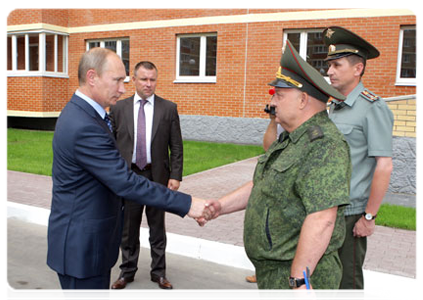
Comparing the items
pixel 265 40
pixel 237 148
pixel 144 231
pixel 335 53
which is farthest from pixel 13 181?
pixel 265 40

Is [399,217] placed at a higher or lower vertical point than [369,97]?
lower

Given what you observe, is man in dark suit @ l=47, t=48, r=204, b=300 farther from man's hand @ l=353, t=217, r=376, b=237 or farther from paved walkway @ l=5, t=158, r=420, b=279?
paved walkway @ l=5, t=158, r=420, b=279

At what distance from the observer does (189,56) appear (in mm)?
14977

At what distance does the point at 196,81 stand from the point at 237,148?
325 centimetres

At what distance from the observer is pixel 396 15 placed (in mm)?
11766

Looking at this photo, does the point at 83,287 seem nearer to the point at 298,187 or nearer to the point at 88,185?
the point at 88,185

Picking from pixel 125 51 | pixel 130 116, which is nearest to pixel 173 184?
pixel 130 116

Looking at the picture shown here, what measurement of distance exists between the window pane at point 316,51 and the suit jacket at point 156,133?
32.1ft

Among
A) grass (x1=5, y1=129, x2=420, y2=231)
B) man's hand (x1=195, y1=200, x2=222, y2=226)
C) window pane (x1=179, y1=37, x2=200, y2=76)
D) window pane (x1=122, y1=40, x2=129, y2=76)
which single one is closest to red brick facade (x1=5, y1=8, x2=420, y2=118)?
window pane (x1=179, y1=37, x2=200, y2=76)

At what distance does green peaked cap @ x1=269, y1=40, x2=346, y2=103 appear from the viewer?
2049 mm

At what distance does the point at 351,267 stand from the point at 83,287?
1.71 meters

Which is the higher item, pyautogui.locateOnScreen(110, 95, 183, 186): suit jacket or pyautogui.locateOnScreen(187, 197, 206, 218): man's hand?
pyautogui.locateOnScreen(110, 95, 183, 186): suit jacket

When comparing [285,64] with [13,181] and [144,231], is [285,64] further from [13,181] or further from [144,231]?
[13,181]

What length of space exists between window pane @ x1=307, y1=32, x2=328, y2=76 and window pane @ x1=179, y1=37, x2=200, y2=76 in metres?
3.85
